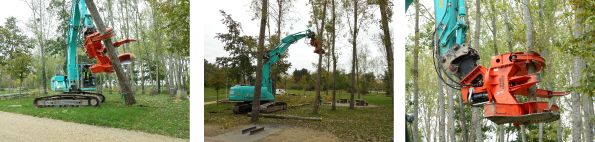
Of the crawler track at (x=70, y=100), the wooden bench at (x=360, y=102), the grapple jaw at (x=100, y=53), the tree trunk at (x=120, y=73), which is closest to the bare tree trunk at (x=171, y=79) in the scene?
the tree trunk at (x=120, y=73)

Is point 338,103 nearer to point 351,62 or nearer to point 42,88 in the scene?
point 351,62

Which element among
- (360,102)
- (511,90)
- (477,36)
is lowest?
(360,102)

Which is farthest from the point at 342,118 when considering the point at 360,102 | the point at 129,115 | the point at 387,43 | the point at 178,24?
the point at 129,115

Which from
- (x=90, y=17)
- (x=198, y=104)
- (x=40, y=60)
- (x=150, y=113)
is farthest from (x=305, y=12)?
(x=40, y=60)

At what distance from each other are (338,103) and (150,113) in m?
2.33

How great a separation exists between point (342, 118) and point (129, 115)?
2.56m

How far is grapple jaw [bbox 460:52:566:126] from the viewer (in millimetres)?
1865

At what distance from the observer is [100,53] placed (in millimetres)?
3574

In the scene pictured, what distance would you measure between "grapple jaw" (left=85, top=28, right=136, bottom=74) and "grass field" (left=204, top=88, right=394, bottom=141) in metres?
1.13

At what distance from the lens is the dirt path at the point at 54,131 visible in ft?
9.56

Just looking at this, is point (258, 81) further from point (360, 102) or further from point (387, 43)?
point (387, 43)

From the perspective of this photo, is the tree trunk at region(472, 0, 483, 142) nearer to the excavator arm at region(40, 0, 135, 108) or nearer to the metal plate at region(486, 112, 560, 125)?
the metal plate at region(486, 112, 560, 125)

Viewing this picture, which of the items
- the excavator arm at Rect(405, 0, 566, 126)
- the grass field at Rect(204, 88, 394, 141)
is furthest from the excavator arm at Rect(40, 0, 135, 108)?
the excavator arm at Rect(405, 0, 566, 126)

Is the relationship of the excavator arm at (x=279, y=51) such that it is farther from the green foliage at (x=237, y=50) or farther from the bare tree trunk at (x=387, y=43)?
the bare tree trunk at (x=387, y=43)
